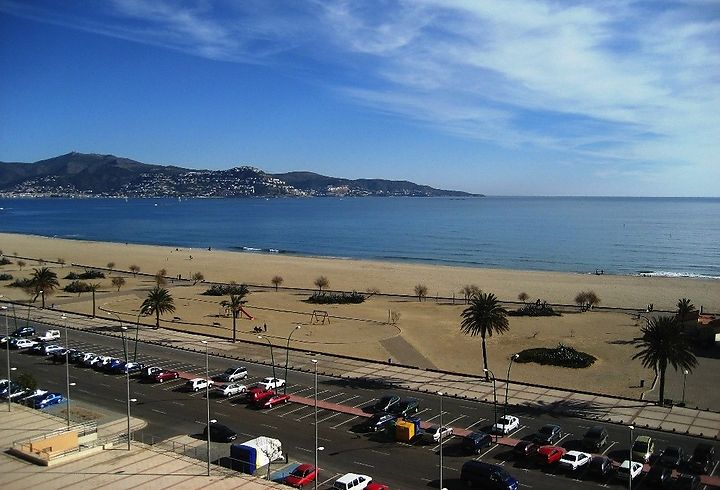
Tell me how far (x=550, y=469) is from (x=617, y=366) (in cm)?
2214

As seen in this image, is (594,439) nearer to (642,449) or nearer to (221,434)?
(642,449)

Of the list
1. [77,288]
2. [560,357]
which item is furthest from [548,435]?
[77,288]

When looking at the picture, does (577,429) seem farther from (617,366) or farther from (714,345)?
(714,345)

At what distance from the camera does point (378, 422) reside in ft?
107

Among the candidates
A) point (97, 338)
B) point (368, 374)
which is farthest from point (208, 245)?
point (368, 374)

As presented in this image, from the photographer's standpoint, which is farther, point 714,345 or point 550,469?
point 714,345

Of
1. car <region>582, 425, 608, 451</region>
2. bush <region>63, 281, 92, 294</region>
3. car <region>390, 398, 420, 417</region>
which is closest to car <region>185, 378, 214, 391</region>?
car <region>390, 398, 420, 417</region>

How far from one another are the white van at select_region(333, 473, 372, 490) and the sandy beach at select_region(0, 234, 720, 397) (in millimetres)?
22298

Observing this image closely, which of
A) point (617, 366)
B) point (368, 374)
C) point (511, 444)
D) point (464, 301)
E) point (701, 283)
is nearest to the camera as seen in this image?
point (511, 444)

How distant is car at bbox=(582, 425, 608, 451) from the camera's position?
30562 mm

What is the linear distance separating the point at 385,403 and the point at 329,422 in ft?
12.0

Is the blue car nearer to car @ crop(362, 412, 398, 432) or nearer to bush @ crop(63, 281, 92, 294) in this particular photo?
car @ crop(362, 412, 398, 432)

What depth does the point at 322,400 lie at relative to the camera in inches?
1480

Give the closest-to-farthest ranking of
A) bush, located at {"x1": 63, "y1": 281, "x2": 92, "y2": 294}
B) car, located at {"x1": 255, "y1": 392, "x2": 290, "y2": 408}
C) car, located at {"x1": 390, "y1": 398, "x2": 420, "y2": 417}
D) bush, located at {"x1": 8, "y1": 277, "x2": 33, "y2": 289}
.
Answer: car, located at {"x1": 390, "y1": 398, "x2": 420, "y2": 417} → car, located at {"x1": 255, "y1": 392, "x2": 290, "y2": 408} → bush, located at {"x1": 8, "y1": 277, "x2": 33, "y2": 289} → bush, located at {"x1": 63, "y1": 281, "x2": 92, "y2": 294}
